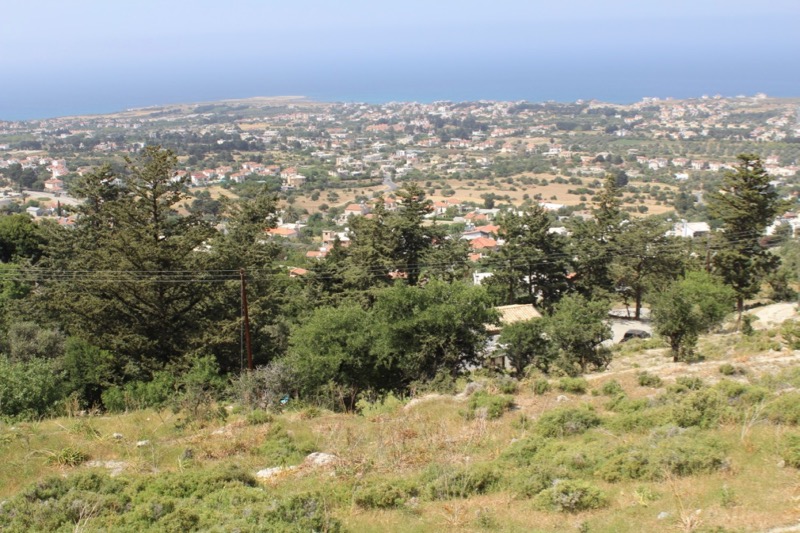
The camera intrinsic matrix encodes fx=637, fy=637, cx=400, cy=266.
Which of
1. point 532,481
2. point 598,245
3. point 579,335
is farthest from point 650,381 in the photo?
point 598,245

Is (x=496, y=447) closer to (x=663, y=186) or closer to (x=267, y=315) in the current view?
(x=267, y=315)

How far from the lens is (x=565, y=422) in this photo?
27.1 ft

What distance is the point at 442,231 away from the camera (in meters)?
21.2

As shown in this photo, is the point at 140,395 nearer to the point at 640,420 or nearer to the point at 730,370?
the point at 640,420

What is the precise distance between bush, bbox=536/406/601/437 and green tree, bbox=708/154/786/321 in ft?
43.0

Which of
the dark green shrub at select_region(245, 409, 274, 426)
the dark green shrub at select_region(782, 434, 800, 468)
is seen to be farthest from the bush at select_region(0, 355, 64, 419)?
the dark green shrub at select_region(782, 434, 800, 468)

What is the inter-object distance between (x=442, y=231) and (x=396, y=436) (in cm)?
1349

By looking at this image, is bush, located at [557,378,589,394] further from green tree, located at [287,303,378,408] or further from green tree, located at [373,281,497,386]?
green tree, located at [287,303,378,408]

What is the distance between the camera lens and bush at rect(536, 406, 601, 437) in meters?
8.15

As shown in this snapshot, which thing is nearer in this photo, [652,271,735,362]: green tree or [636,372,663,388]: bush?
[636,372,663,388]: bush

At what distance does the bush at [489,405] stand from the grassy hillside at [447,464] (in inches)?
1.2

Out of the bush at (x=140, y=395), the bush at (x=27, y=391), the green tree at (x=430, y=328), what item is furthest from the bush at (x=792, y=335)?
the bush at (x=27, y=391)

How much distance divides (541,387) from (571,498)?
15.4ft

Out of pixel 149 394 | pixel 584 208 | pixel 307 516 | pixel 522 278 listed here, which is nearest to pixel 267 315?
pixel 149 394
